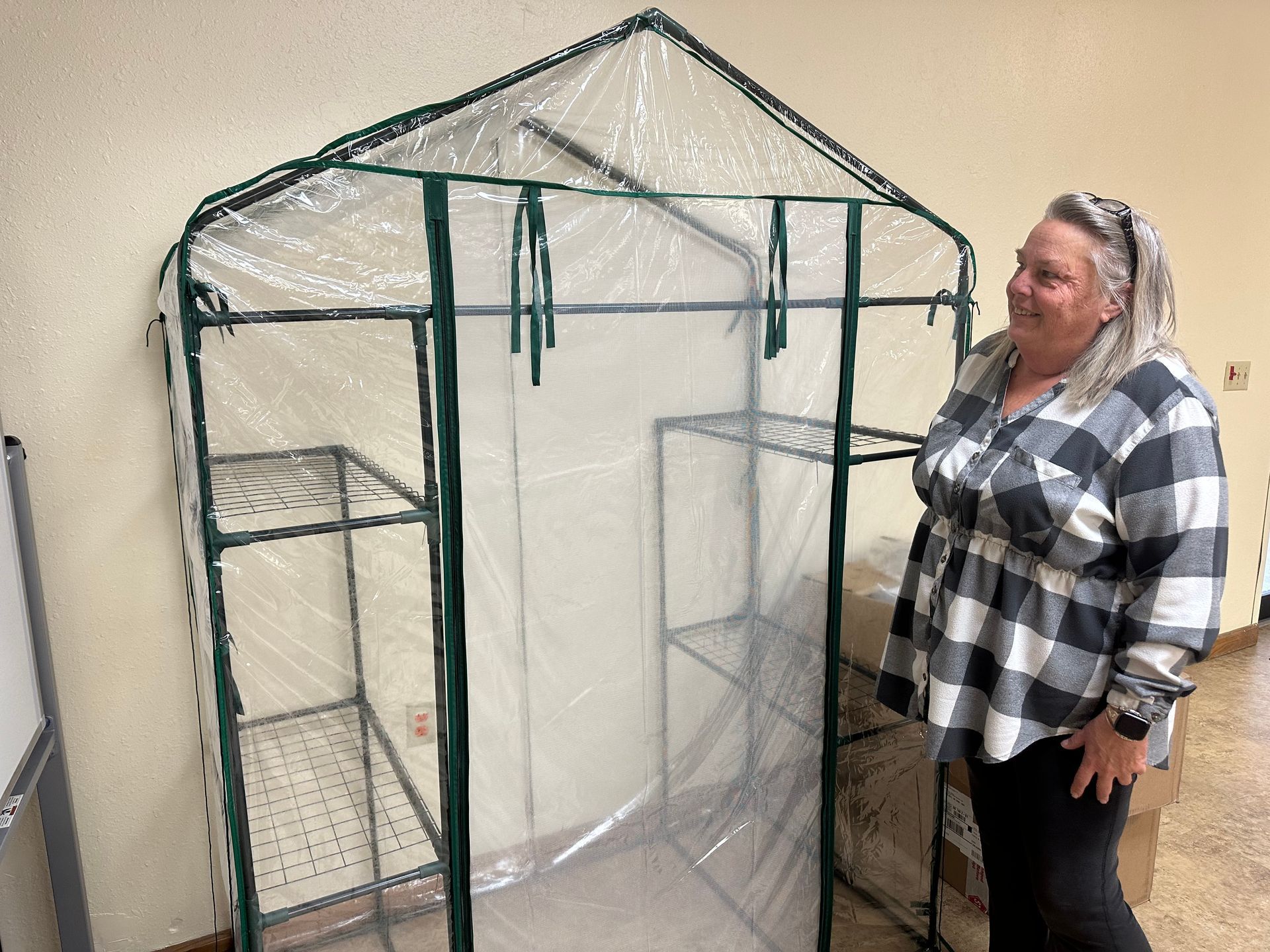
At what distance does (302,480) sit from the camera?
45.8 inches

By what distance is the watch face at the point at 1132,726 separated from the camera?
1.12 metres

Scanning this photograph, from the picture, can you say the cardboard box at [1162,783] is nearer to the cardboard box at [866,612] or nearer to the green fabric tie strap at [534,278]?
the cardboard box at [866,612]

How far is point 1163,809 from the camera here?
7.47ft

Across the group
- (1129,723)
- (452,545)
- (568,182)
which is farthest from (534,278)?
(1129,723)

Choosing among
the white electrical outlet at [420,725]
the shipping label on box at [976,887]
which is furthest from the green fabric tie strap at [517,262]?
the shipping label on box at [976,887]

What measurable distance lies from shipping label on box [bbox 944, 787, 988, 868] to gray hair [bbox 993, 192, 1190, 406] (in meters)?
0.97

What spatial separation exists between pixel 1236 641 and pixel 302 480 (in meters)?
3.27

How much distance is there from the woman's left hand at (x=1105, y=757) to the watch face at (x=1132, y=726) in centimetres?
2

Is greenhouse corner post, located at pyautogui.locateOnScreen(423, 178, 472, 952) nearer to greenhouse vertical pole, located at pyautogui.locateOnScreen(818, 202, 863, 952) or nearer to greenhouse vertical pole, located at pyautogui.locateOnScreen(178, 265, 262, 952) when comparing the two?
greenhouse vertical pole, located at pyautogui.locateOnScreen(178, 265, 262, 952)

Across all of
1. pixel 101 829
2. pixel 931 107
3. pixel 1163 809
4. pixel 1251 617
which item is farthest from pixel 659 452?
pixel 1251 617

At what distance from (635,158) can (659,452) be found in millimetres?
415

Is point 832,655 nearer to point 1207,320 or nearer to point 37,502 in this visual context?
point 37,502

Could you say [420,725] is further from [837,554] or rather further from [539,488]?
[837,554]

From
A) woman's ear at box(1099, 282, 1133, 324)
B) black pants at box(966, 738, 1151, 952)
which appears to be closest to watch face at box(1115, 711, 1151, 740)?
black pants at box(966, 738, 1151, 952)
